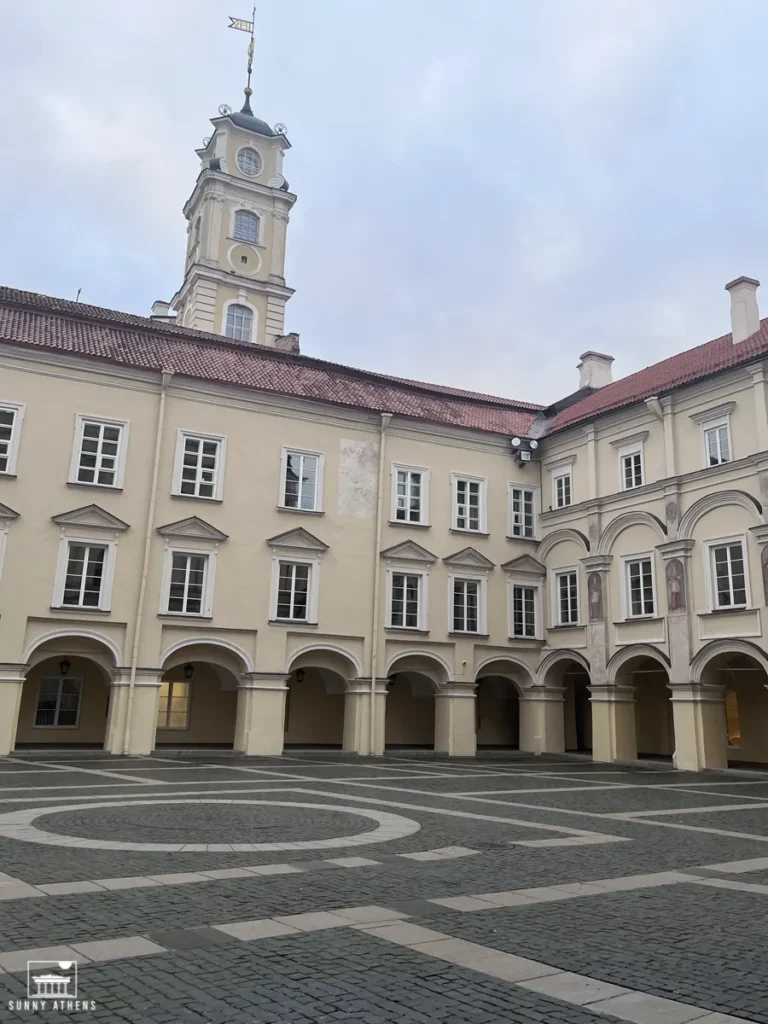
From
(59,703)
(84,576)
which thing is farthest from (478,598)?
(59,703)

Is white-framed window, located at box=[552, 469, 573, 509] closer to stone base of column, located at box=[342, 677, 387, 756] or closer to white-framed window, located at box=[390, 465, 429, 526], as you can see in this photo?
white-framed window, located at box=[390, 465, 429, 526]

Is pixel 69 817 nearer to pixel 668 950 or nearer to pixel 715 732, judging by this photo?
pixel 668 950

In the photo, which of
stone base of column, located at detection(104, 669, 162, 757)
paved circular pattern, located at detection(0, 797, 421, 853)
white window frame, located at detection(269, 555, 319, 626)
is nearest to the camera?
paved circular pattern, located at detection(0, 797, 421, 853)

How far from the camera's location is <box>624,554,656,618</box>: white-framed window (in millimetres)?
26859

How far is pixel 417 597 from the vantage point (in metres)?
29.3

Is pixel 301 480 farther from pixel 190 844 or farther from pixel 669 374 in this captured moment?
pixel 190 844

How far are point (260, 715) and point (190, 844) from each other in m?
16.8

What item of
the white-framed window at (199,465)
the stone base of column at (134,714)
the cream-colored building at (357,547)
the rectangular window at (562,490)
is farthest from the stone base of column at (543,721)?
the white-framed window at (199,465)

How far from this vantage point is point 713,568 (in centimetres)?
2483

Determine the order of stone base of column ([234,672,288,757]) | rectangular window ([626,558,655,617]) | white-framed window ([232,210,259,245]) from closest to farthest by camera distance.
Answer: stone base of column ([234,672,288,757]) → rectangular window ([626,558,655,617]) → white-framed window ([232,210,259,245])

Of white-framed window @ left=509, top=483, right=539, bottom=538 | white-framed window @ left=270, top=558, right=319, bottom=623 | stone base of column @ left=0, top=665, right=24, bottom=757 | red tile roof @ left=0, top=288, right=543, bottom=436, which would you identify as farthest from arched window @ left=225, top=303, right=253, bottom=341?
stone base of column @ left=0, top=665, right=24, bottom=757

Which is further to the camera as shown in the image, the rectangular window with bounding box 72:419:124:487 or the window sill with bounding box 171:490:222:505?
the window sill with bounding box 171:490:222:505

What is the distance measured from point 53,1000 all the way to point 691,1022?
333 centimetres

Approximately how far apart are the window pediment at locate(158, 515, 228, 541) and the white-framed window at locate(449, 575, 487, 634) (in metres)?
8.56
